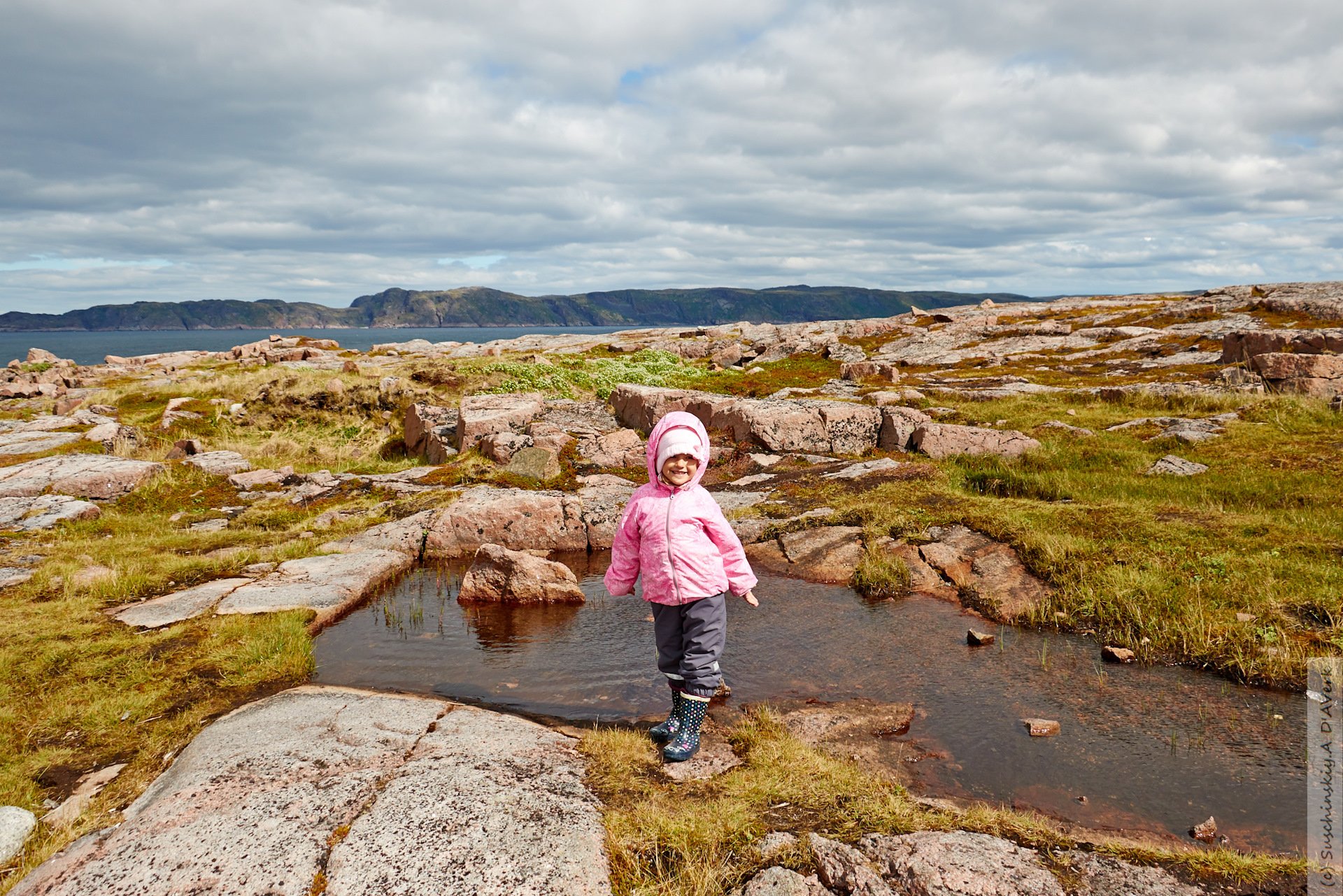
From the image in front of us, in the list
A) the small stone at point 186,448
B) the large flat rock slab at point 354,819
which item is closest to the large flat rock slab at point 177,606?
the large flat rock slab at point 354,819

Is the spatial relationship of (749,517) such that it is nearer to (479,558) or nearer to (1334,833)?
(479,558)

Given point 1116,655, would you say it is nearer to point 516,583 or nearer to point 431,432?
point 516,583

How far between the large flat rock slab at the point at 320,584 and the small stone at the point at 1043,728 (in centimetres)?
933

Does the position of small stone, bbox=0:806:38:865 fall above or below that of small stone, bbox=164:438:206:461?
below

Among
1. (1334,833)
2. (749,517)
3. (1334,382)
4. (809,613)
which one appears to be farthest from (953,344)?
(1334,833)

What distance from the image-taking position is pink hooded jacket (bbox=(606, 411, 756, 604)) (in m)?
6.77

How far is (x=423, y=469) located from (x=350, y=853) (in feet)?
48.6

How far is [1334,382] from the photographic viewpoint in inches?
917

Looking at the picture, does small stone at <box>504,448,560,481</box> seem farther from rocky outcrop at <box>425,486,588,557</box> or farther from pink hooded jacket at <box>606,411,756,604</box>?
pink hooded jacket at <box>606,411,756,604</box>

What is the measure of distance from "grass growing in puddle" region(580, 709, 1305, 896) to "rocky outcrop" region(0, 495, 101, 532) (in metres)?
14.1

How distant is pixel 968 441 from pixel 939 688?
1150 cm

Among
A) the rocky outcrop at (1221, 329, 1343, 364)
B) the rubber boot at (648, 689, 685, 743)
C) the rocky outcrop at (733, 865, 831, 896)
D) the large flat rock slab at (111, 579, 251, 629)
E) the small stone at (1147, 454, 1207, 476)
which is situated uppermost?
the rocky outcrop at (1221, 329, 1343, 364)

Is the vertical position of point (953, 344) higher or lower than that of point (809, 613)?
higher

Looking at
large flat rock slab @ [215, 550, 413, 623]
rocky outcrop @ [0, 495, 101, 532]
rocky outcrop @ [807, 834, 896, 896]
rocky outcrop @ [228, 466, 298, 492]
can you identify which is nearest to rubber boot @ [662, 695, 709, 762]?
rocky outcrop @ [807, 834, 896, 896]
